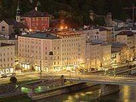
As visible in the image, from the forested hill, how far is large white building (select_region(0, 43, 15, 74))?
11328 mm

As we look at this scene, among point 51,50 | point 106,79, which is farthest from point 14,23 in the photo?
point 106,79

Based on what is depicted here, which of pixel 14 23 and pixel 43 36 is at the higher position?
pixel 14 23

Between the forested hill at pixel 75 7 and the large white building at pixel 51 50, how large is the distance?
351 inches

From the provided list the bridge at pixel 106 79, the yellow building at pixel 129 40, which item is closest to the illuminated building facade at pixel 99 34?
the yellow building at pixel 129 40

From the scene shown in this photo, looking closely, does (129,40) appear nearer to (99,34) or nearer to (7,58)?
(99,34)

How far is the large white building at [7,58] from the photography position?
36.3 m

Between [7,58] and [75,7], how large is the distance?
2162 cm

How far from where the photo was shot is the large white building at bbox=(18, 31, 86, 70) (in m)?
38.7

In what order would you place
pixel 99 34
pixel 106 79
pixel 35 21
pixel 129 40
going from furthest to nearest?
pixel 99 34 → pixel 129 40 → pixel 35 21 → pixel 106 79

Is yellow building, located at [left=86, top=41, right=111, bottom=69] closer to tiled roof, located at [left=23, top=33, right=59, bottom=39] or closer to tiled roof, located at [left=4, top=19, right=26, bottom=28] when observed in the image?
tiled roof, located at [left=23, top=33, right=59, bottom=39]

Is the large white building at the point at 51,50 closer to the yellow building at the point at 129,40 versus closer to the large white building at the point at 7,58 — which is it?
the large white building at the point at 7,58

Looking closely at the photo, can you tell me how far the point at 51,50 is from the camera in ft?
127

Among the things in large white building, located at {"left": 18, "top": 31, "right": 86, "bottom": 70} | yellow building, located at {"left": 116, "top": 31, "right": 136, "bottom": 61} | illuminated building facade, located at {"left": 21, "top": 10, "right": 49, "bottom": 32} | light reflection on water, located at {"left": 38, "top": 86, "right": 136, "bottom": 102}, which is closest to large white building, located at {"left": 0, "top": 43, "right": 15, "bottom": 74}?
large white building, located at {"left": 18, "top": 31, "right": 86, "bottom": 70}

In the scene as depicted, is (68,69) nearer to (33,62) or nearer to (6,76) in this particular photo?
(33,62)
